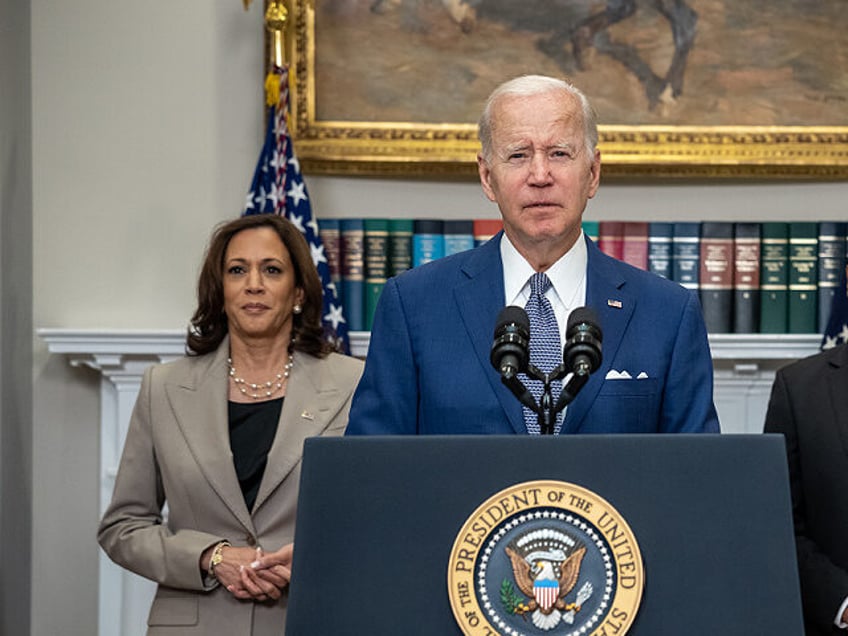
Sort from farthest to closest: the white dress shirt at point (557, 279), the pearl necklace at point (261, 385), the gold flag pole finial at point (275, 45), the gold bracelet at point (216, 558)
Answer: the gold flag pole finial at point (275, 45)
the pearl necklace at point (261, 385)
the gold bracelet at point (216, 558)
the white dress shirt at point (557, 279)

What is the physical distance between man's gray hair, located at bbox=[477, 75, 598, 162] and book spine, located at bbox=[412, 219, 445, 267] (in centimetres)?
278

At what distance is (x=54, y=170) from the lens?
17.1 ft

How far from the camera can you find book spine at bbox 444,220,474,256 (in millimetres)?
5105

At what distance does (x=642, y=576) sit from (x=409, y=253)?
3582 millimetres

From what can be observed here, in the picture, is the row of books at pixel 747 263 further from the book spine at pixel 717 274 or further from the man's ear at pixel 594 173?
the man's ear at pixel 594 173

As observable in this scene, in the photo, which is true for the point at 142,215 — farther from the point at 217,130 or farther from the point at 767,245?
the point at 767,245

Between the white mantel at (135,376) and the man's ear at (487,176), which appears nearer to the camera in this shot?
the man's ear at (487,176)

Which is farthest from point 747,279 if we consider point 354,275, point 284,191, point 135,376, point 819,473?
point 135,376

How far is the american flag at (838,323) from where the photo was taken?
4.89m

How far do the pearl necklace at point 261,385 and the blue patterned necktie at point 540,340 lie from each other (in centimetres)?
141

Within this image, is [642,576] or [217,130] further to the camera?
[217,130]

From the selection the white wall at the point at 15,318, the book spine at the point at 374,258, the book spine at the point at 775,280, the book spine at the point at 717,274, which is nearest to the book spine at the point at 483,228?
the book spine at the point at 374,258

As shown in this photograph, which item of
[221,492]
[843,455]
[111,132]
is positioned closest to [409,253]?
[111,132]

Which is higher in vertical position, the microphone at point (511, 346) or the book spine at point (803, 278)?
the book spine at point (803, 278)
